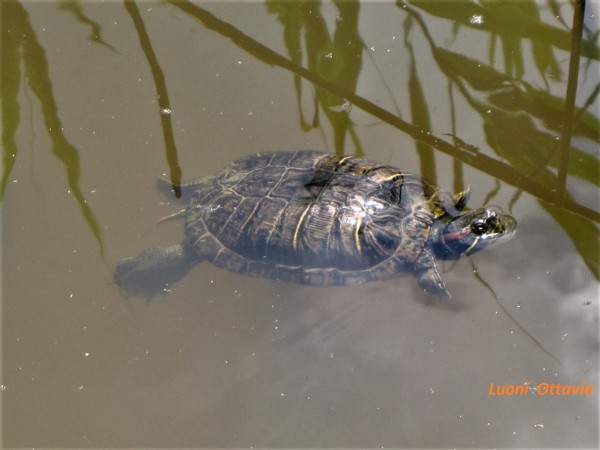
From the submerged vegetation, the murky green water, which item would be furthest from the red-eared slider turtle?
the submerged vegetation

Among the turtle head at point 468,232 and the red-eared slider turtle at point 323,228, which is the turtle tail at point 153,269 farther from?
the turtle head at point 468,232

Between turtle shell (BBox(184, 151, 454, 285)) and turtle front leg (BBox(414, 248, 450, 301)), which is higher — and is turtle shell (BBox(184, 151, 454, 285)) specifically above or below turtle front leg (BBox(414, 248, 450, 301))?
above

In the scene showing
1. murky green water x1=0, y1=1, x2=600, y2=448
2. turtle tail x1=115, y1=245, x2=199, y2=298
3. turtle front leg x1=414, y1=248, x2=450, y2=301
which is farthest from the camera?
turtle tail x1=115, y1=245, x2=199, y2=298

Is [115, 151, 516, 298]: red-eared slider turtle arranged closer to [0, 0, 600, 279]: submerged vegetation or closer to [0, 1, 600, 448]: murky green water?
[0, 1, 600, 448]: murky green water

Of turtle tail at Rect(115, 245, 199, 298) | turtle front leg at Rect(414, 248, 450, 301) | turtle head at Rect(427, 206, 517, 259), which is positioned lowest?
turtle tail at Rect(115, 245, 199, 298)

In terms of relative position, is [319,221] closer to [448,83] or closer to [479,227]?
[479,227]

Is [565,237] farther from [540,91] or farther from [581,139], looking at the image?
[540,91]
